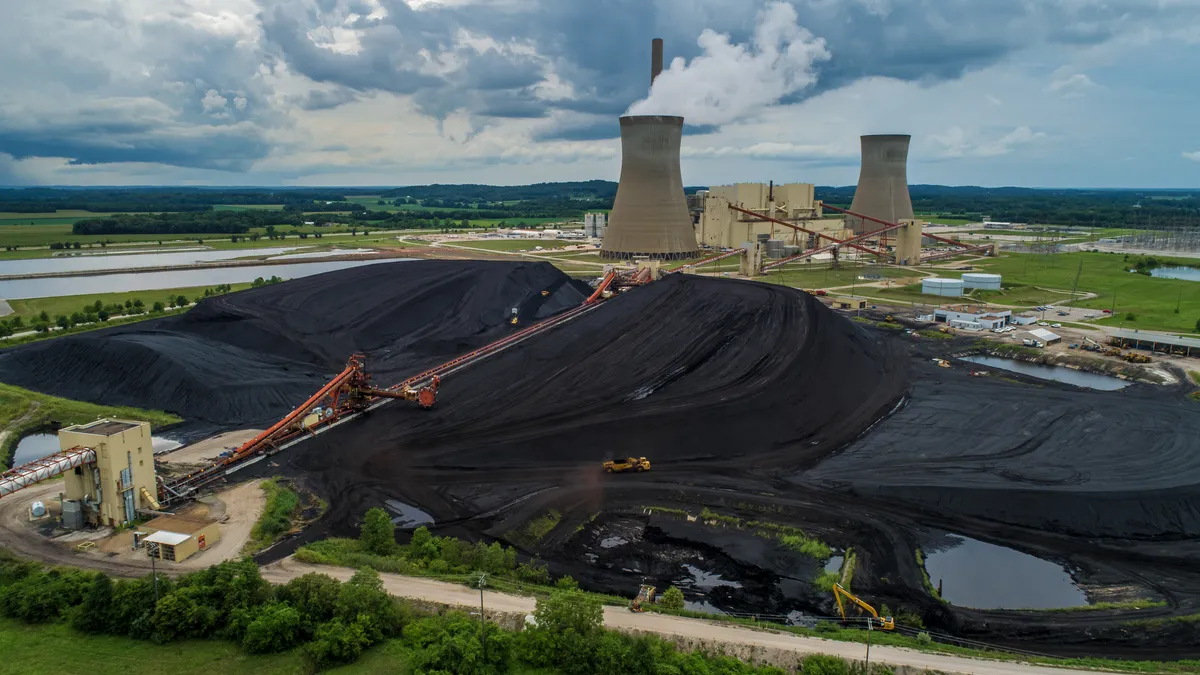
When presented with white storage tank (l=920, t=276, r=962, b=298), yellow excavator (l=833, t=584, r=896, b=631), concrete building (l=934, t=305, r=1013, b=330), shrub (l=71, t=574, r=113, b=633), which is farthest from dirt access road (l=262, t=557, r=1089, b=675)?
white storage tank (l=920, t=276, r=962, b=298)

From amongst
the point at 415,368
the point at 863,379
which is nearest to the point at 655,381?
the point at 863,379

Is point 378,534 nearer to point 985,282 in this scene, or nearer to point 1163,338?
point 1163,338

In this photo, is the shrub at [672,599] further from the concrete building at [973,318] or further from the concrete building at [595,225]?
the concrete building at [595,225]

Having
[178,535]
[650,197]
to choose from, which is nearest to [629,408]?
[178,535]

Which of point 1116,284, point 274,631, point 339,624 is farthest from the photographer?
point 1116,284

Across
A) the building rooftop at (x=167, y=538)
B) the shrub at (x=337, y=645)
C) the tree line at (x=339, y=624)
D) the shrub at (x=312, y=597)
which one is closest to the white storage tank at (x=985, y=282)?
the tree line at (x=339, y=624)

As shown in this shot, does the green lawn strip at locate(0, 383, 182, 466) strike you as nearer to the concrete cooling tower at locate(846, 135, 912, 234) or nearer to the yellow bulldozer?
the yellow bulldozer

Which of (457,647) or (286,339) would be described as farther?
(286,339)
